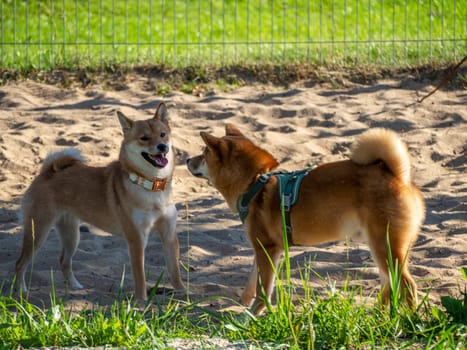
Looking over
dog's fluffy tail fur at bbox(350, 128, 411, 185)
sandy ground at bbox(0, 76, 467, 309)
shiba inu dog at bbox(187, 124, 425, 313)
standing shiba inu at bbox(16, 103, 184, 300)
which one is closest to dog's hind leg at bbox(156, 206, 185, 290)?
standing shiba inu at bbox(16, 103, 184, 300)

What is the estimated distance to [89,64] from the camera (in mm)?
10656

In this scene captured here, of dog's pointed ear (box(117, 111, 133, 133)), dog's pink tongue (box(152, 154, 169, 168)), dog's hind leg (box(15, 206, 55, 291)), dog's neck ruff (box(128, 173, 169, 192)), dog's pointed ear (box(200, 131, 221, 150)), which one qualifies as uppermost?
dog's pointed ear (box(117, 111, 133, 133))

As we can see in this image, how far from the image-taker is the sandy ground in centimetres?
578

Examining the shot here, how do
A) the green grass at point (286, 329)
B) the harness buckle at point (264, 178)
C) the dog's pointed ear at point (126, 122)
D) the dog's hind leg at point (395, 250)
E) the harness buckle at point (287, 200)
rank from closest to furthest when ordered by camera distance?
the green grass at point (286, 329) → the dog's hind leg at point (395, 250) → the harness buckle at point (287, 200) → the harness buckle at point (264, 178) → the dog's pointed ear at point (126, 122)

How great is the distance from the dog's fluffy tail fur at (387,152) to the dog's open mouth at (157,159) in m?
1.56

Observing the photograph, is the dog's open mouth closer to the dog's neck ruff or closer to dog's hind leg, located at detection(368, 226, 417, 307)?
the dog's neck ruff

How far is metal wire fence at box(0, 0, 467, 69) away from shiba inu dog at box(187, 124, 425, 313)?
17.9 feet

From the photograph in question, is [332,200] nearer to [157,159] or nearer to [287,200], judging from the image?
[287,200]

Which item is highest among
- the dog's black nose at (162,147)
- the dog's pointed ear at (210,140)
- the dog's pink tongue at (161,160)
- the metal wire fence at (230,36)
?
the metal wire fence at (230,36)

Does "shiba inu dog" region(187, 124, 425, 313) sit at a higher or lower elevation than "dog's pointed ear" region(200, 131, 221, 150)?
lower

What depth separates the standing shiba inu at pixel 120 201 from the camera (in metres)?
5.72

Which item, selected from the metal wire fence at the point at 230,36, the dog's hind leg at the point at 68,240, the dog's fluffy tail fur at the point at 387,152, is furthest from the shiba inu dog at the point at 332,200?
the metal wire fence at the point at 230,36

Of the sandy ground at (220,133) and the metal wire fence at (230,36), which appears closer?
the sandy ground at (220,133)

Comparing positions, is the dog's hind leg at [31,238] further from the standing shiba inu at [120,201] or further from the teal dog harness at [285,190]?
the teal dog harness at [285,190]
